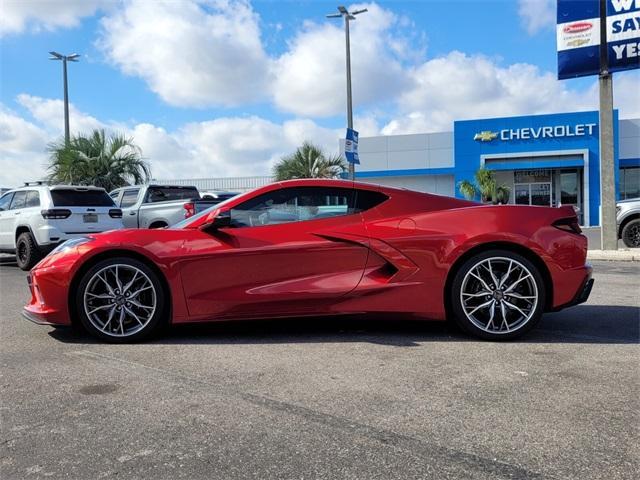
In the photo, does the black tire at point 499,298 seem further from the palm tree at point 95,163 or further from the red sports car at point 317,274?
the palm tree at point 95,163

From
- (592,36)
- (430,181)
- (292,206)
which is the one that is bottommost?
(292,206)

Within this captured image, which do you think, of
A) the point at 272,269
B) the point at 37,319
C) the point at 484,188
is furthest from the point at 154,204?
the point at 484,188

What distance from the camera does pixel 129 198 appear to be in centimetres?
1437

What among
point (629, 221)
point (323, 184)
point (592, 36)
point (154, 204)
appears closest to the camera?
point (323, 184)

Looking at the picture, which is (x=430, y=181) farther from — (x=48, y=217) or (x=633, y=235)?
(x=48, y=217)

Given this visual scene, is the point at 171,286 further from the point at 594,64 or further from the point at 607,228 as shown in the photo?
the point at 594,64

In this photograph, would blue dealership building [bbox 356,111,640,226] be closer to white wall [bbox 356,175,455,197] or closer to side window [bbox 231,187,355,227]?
white wall [bbox 356,175,455,197]

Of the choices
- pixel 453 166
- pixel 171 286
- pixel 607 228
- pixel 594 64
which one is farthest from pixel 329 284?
pixel 453 166

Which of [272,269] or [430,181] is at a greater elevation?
[430,181]

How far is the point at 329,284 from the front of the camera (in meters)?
4.50

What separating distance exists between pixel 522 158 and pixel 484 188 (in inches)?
111

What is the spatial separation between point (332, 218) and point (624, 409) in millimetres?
2475

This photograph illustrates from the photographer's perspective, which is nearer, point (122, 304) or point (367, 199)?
point (122, 304)

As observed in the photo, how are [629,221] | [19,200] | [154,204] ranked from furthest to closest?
[629,221] < [154,204] < [19,200]
